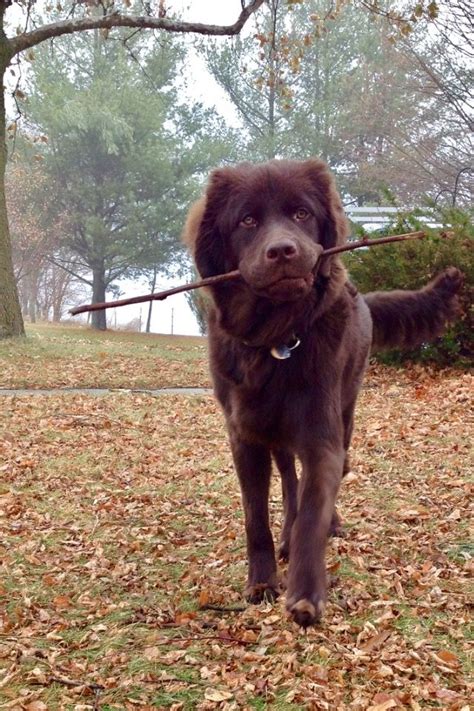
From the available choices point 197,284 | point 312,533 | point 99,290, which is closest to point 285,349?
point 197,284

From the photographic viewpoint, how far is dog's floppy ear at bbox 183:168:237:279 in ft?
11.8

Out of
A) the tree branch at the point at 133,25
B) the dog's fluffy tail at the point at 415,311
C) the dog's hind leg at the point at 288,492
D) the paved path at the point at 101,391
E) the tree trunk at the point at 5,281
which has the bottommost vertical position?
the dog's hind leg at the point at 288,492

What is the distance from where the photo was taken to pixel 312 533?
313cm

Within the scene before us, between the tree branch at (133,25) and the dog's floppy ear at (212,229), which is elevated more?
the tree branch at (133,25)

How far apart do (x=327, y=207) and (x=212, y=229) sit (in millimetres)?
502

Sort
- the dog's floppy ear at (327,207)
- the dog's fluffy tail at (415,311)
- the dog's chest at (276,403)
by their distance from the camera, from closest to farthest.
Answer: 1. the dog's chest at (276,403)
2. the dog's floppy ear at (327,207)
3. the dog's fluffy tail at (415,311)

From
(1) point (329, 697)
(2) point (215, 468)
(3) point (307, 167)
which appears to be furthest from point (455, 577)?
(2) point (215, 468)

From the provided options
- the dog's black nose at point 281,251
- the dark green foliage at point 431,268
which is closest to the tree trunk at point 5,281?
the dark green foliage at point 431,268

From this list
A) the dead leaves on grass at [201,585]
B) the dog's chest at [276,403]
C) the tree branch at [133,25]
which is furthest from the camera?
the tree branch at [133,25]

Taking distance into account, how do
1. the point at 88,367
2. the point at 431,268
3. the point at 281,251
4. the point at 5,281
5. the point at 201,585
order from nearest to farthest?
the point at 281,251, the point at 201,585, the point at 431,268, the point at 88,367, the point at 5,281

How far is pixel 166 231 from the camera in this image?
1077 inches

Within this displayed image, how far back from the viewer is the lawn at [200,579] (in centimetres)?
283

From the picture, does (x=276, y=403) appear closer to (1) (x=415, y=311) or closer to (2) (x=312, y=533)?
(2) (x=312, y=533)

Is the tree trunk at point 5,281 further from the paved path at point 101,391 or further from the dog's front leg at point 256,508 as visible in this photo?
the dog's front leg at point 256,508
